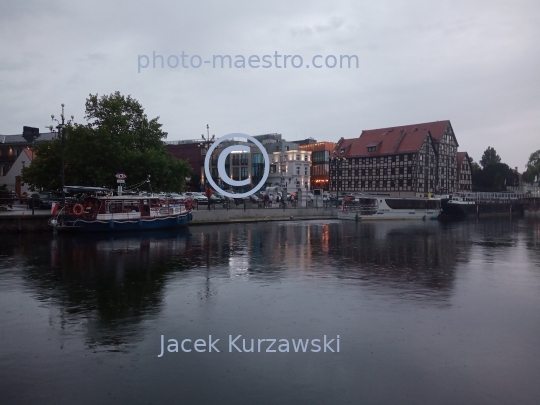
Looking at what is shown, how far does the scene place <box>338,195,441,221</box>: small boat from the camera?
177 feet

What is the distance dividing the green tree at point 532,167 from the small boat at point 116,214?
99.5 meters

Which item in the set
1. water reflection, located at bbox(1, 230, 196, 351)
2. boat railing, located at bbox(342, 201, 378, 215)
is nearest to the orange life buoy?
water reflection, located at bbox(1, 230, 196, 351)

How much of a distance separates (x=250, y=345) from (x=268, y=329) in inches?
40.6

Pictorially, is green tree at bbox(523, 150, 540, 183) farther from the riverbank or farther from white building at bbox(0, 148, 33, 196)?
white building at bbox(0, 148, 33, 196)

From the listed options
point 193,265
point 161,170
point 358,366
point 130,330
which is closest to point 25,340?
point 130,330

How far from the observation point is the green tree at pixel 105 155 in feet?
127

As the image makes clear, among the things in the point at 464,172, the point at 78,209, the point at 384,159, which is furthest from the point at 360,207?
the point at 464,172

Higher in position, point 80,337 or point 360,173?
point 360,173

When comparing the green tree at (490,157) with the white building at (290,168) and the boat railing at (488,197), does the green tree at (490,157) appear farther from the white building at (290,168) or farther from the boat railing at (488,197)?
the white building at (290,168)

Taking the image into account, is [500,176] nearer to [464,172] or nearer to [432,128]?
[464,172]

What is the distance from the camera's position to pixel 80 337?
923 cm

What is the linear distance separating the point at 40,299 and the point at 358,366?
887 centimetres

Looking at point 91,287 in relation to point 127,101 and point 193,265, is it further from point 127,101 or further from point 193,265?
point 127,101

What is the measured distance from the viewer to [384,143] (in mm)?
85375
